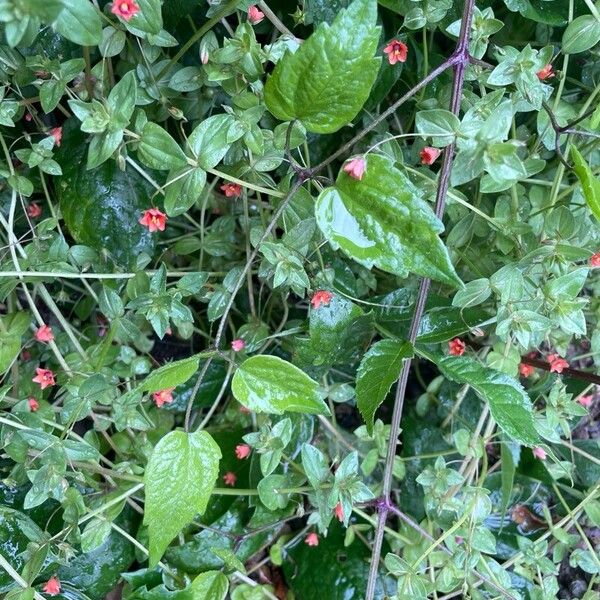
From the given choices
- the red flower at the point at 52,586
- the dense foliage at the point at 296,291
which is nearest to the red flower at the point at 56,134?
the dense foliage at the point at 296,291

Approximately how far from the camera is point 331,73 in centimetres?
69

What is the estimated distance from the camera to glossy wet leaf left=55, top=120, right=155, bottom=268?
3.26ft

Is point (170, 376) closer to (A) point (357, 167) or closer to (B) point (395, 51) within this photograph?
(A) point (357, 167)

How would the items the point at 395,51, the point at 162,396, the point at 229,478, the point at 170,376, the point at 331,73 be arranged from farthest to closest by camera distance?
the point at 229,478
the point at 162,396
the point at 395,51
the point at 170,376
the point at 331,73

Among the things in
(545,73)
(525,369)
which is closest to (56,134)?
(545,73)

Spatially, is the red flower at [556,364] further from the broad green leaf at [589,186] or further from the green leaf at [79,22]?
the green leaf at [79,22]

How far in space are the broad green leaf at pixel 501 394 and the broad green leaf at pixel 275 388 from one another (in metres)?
0.18

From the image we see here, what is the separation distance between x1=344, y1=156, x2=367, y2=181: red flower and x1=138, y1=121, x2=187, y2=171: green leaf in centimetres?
23

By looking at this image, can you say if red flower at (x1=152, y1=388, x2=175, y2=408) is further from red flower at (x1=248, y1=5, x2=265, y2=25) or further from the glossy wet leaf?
red flower at (x1=248, y1=5, x2=265, y2=25)

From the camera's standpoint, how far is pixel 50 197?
1.09 meters

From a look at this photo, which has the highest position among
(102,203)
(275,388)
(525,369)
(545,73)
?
(545,73)

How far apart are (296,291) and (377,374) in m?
0.16

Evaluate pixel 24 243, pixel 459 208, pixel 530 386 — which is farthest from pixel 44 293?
pixel 530 386

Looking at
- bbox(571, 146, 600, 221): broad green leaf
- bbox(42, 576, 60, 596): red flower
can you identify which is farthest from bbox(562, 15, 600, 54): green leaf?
bbox(42, 576, 60, 596): red flower
